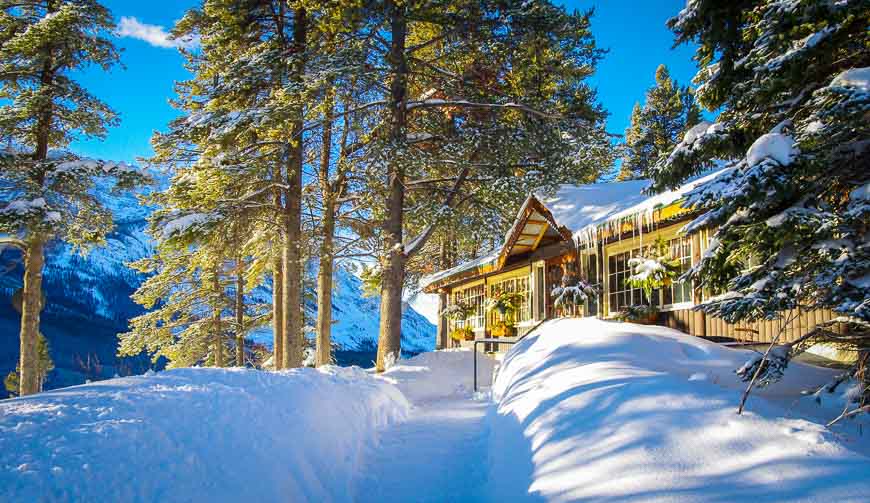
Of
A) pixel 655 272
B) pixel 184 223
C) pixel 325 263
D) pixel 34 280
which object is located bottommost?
pixel 655 272

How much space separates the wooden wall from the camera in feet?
25.0

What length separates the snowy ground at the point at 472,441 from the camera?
8.96ft

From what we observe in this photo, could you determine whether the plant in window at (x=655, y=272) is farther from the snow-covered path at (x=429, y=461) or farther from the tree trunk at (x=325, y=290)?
the tree trunk at (x=325, y=290)

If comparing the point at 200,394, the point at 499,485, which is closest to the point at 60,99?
the point at 200,394

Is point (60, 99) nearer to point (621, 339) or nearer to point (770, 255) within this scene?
point (621, 339)

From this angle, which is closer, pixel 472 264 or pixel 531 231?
pixel 531 231

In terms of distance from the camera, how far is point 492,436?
18.8ft

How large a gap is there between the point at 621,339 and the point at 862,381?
3.02 metres

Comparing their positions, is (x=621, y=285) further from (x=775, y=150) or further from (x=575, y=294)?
(x=775, y=150)

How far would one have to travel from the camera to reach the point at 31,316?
494 inches

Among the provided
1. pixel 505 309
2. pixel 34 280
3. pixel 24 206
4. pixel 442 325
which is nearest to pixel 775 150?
pixel 505 309

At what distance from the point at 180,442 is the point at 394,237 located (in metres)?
10.6

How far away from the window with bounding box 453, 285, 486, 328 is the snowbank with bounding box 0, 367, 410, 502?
45.3 ft

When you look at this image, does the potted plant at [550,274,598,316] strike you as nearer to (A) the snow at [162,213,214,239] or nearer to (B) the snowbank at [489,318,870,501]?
(B) the snowbank at [489,318,870,501]
